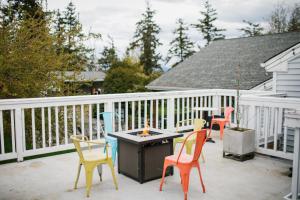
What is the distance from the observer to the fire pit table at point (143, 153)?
3.83 metres

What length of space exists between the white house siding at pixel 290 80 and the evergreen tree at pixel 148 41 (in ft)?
75.3

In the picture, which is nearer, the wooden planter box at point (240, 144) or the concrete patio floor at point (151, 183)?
the concrete patio floor at point (151, 183)

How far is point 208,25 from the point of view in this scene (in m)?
30.3

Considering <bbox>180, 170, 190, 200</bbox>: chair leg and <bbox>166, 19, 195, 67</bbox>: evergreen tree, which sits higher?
<bbox>166, 19, 195, 67</bbox>: evergreen tree

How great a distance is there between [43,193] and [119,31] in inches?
1137

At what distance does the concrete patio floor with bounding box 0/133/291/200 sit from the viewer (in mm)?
3482

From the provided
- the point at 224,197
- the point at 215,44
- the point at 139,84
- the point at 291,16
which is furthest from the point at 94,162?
the point at 291,16

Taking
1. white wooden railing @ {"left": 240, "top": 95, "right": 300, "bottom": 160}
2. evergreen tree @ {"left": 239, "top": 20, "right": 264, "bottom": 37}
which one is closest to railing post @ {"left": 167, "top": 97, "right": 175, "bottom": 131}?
white wooden railing @ {"left": 240, "top": 95, "right": 300, "bottom": 160}

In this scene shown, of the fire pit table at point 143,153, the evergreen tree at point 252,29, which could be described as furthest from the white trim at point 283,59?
the evergreen tree at point 252,29

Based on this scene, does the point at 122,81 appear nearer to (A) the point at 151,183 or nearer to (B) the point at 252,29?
(A) the point at 151,183

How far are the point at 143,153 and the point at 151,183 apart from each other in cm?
43

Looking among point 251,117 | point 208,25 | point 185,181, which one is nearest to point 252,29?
point 208,25

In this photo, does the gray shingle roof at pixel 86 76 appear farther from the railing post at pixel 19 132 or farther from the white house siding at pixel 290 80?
the white house siding at pixel 290 80

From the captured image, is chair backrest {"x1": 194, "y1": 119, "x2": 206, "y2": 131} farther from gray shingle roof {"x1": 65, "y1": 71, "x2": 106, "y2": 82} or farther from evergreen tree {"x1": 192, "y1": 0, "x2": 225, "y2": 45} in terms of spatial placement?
evergreen tree {"x1": 192, "y1": 0, "x2": 225, "y2": 45}
